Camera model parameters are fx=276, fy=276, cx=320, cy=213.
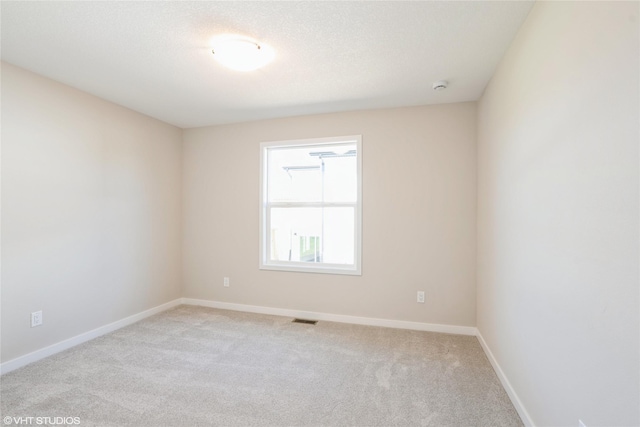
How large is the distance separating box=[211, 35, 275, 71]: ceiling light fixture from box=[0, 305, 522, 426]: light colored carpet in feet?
8.15

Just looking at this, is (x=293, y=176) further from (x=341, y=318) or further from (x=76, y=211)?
(x=76, y=211)

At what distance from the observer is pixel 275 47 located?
2.08 m

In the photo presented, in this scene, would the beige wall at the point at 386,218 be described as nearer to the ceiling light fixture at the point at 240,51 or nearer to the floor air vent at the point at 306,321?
the floor air vent at the point at 306,321

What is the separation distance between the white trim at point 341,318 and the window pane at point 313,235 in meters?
0.67

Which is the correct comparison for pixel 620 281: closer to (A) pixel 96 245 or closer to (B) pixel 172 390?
(B) pixel 172 390

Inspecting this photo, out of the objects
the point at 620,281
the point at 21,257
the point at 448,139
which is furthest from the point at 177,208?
the point at 620,281

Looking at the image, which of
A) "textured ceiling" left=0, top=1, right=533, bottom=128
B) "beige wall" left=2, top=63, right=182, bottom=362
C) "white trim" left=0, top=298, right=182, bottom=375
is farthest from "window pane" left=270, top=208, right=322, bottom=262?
"white trim" left=0, top=298, right=182, bottom=375

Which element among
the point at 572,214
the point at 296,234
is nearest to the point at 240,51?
the point at 572,214

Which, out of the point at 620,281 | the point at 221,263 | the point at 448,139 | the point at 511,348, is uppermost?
the point at 448,139

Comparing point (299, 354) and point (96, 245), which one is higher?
point (96, 245)

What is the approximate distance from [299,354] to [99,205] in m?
2.67

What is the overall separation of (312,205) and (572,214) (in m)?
2.73

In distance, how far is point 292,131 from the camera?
3.64 m

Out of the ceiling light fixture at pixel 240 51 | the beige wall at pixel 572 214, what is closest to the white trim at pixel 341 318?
the beige wall at pixel 572 214
